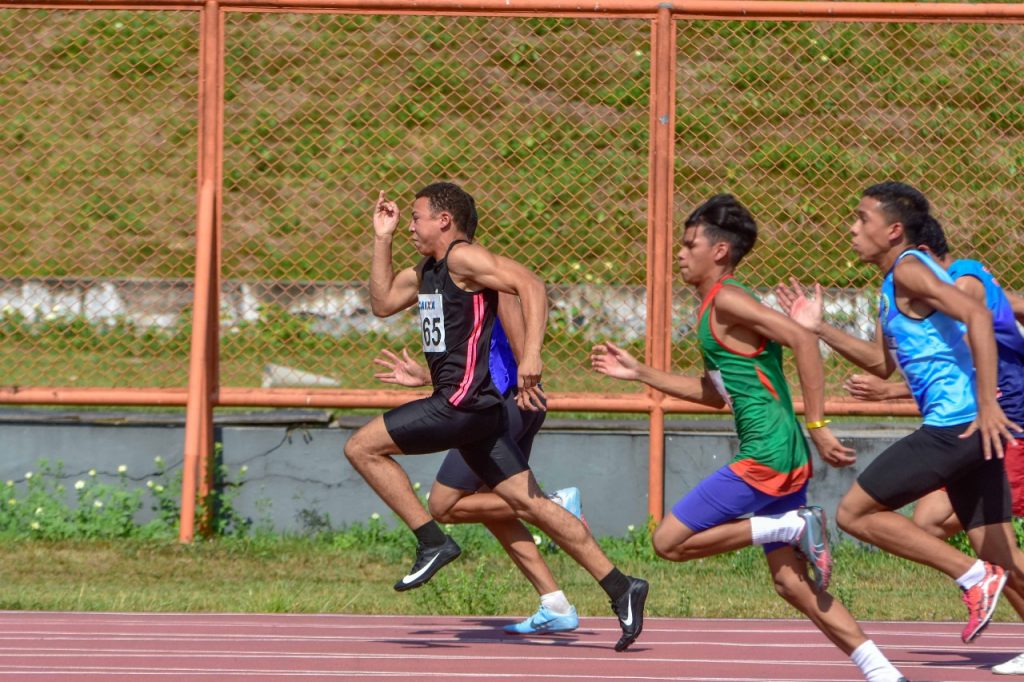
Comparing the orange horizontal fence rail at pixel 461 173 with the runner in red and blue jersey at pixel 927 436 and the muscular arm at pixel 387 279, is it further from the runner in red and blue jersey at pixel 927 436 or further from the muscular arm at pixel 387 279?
the runner in red and blue jersey at pixel 927 436

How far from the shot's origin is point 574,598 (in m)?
8.20

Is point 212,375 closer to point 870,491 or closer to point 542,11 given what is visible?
point 542,11

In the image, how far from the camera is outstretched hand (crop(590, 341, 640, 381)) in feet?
Result: 19.4

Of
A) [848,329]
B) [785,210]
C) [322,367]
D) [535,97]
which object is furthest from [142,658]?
[535,97]

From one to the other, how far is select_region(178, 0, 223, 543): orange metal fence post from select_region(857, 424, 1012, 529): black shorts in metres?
4.65

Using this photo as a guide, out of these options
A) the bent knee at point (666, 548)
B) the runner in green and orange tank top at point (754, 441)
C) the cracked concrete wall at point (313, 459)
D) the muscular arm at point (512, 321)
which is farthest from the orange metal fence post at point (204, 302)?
the bent knee at point (666, 548)

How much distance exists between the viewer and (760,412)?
5688mm

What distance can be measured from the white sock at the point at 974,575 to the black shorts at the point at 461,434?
6.32 ft

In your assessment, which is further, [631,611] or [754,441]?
[631,611]

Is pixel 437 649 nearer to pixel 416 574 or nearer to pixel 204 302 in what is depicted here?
pixel 416 574

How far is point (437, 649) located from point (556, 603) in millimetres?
635

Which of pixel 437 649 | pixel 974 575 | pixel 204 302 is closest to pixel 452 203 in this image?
pixel 437 649

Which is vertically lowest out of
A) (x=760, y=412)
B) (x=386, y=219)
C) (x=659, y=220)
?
(x=760, y=412)

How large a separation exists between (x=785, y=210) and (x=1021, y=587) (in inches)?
217
